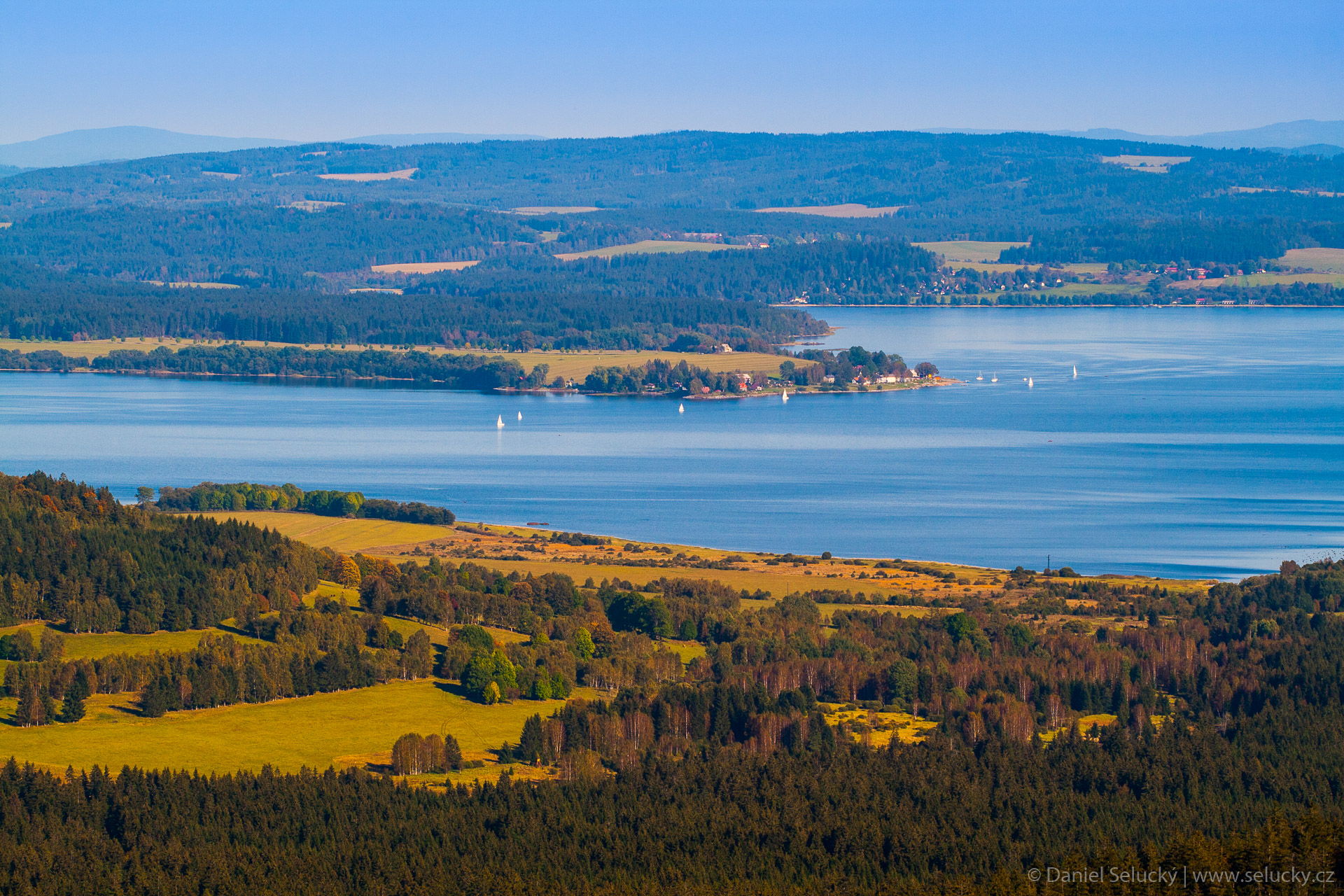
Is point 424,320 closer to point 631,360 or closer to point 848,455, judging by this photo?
point 631,360

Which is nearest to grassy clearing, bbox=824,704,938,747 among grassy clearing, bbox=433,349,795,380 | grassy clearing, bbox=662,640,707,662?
grassy clearing, bbox=662,640,707,662

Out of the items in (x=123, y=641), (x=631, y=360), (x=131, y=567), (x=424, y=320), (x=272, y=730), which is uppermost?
(x=424, y=320)

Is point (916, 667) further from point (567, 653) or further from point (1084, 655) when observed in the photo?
point (567, 653)

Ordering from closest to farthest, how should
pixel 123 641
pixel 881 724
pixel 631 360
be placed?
pixel 881 724
pixel 123 641
pixel 631 360

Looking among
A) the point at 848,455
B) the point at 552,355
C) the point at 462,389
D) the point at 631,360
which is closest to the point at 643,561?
the point at 848,455

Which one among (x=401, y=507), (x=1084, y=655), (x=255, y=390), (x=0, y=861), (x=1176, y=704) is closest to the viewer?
(x=0, y=861)

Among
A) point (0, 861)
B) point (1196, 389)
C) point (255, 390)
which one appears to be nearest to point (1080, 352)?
point (1196, 389)
